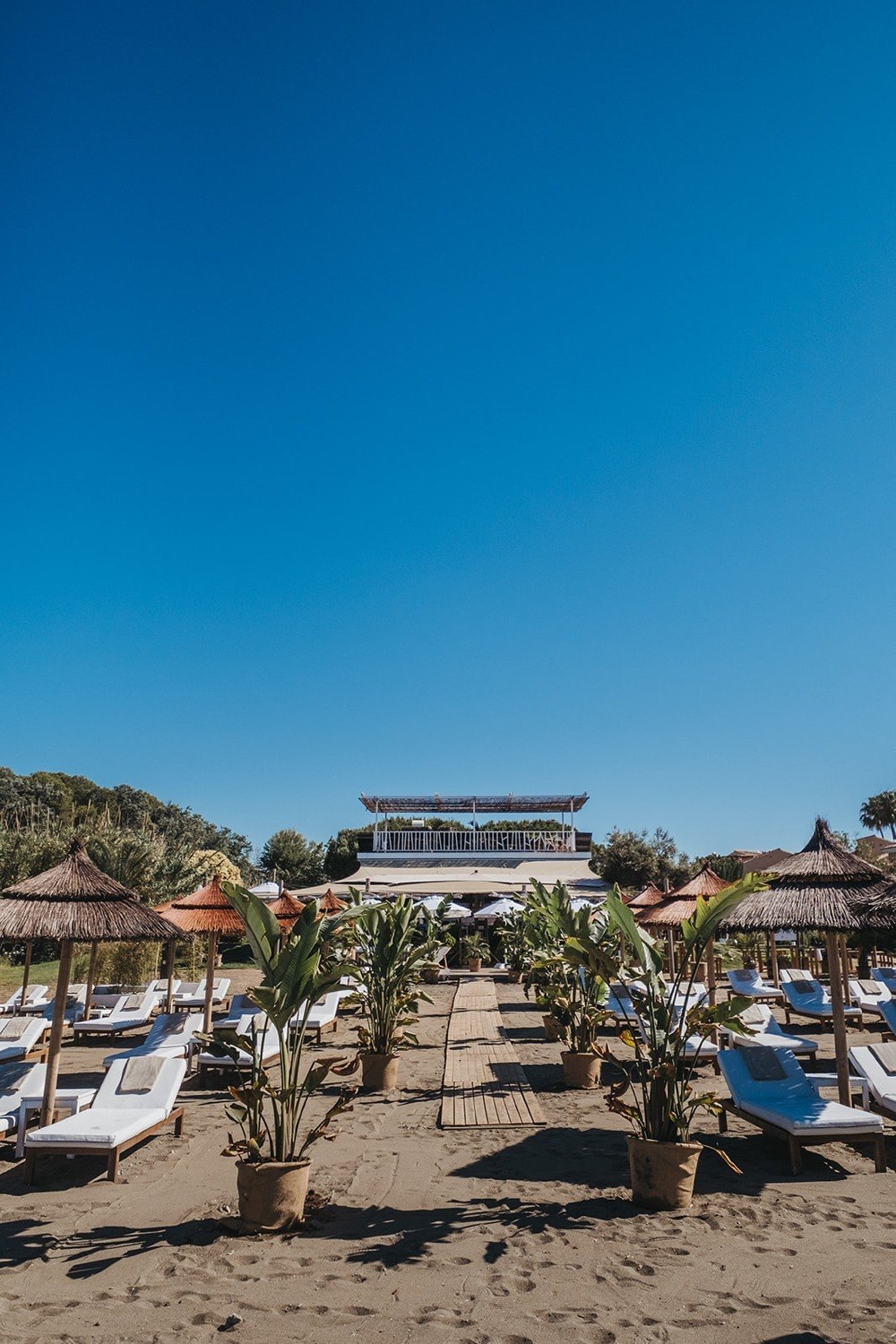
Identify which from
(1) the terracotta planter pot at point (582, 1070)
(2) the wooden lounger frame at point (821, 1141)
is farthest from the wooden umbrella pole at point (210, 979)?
(2) the wooden lounger frame at point (821, 1141)

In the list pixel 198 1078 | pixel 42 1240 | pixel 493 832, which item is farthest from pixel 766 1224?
pixel 493 832

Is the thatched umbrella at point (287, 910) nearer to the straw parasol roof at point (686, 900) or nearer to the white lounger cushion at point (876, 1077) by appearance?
the straw parasol roof at point (686, 900)

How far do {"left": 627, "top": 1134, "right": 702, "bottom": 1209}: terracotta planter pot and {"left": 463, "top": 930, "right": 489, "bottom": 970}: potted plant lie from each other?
18723 millimetres

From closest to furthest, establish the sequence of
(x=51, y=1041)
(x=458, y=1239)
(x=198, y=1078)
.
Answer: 1. (x=458, y=1239)
2. (x=51, y=1041)
3. (x=198, y=1078)

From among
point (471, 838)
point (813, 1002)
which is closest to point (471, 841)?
point (471, 838)

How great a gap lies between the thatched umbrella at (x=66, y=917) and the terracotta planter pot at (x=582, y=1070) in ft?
15.7

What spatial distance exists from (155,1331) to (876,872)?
6.89 metres

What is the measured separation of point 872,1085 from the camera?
7352mm

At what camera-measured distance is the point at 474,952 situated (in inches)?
948

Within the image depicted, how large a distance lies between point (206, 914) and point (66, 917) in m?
4.12

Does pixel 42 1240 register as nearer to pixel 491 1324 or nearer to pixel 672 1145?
pixel 491 1324

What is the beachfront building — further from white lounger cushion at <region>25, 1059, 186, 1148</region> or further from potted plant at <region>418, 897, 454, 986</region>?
white lounger cushion at <region>25, 1059, 186, 1148</region>

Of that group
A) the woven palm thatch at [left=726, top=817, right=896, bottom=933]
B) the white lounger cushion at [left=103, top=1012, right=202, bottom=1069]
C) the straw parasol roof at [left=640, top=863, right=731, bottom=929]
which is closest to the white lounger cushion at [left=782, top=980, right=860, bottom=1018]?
the straw parasol roof at [left=640, top=863, right=731, bottom=929]

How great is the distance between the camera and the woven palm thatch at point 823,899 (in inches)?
305
